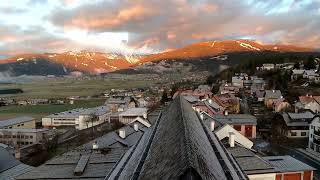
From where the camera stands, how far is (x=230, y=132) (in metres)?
26.1

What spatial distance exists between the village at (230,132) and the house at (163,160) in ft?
0.63

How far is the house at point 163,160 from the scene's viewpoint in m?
9.47

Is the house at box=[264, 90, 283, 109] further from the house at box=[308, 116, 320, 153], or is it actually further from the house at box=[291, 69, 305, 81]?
the house at box=[308, 116, 320, 153]

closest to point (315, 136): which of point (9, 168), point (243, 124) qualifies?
point (243, 124)

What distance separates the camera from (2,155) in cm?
2653

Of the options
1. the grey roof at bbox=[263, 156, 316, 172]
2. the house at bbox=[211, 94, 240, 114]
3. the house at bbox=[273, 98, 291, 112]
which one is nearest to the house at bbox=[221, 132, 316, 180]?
the grey roof at bbox=[263, 156, 316, 172]

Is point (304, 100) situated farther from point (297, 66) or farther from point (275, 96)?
point (297, 66)

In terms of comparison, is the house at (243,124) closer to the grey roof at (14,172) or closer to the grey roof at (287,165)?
the grey roof at (287,165)

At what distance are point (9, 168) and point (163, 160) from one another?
1885cm

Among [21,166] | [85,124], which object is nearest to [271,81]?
[85,124]

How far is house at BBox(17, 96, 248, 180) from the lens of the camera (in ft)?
31.1

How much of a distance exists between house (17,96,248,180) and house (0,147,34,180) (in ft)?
13.8

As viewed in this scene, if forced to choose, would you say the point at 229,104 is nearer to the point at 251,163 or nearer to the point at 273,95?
the point at 273,95

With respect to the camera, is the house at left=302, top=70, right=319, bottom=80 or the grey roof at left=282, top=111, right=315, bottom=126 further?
the house at left=302, top=70, right=319, bottom=80
